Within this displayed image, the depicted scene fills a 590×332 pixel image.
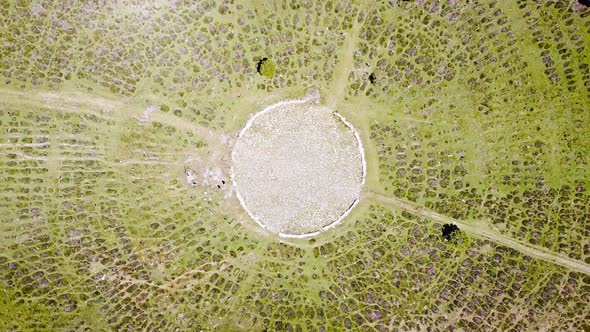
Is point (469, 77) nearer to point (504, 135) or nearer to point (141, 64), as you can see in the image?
point (504, 135)

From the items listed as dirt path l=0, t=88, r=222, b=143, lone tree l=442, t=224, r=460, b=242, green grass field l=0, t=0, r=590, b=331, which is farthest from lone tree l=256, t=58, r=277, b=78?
lone tree l=442, t=224, r=460, b=242

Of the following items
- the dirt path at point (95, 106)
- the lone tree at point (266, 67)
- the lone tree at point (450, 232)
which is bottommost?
the lone tree at point (450, 232)

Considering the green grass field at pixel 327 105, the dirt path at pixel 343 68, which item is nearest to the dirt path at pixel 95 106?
the green grass field at pixel 327 105

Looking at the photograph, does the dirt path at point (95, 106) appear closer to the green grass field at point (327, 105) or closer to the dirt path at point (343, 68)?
the green grass field at point (327, 105)

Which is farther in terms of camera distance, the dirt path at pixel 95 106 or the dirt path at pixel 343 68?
the dirt path at pixel 343 68

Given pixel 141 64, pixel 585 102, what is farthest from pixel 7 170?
pixel 585 102

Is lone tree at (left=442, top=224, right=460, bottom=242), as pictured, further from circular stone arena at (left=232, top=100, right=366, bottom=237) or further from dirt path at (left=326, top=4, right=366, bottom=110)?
dirt path at (left=326, top=4, right=366, bottom=110)
